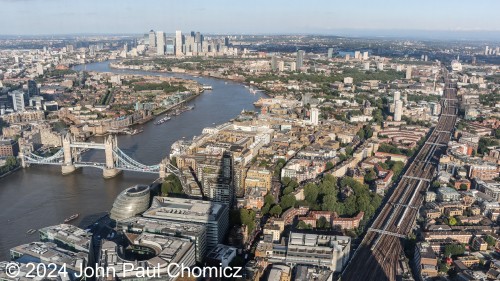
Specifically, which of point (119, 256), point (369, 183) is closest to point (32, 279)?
point (119, 256)

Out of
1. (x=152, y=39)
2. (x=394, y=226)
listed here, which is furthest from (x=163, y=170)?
(x=152, y=39)

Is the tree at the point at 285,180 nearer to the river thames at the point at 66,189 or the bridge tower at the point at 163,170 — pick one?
the bridge tower at the point at 163,170

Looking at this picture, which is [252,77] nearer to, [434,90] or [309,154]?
[434,90]

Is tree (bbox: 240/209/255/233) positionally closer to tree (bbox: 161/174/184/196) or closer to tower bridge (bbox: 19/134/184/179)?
tree (bbox: 161/174/184/196)

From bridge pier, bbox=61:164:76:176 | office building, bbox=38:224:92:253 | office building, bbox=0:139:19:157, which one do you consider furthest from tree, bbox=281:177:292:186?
office building, bbox=0:139:19:157

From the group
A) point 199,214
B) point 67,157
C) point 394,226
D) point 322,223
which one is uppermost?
point 199,214

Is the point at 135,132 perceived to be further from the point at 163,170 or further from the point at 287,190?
the point at 287,190
